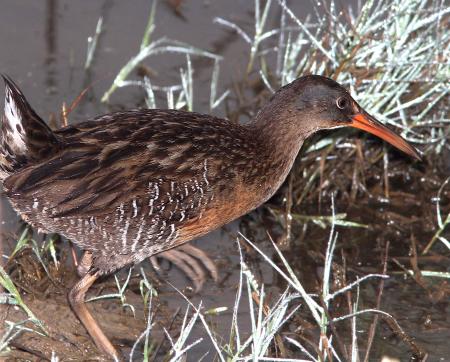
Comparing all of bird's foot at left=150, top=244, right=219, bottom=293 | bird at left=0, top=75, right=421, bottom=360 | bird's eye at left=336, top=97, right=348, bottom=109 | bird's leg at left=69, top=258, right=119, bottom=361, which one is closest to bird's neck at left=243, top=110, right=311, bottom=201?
bird at left=0, top=75, right=421, bottom=360

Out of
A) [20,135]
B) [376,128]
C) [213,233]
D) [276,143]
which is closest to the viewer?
[20,135]

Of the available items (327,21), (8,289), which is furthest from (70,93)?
(8,289)

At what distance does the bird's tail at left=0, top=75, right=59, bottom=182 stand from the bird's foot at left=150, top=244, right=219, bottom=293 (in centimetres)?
102

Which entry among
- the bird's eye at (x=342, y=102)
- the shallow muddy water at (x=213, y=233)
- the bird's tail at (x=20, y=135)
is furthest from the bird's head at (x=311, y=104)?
→ the bird's tail at (x=20, y=135)

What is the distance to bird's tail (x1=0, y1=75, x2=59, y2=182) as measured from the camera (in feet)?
15.3

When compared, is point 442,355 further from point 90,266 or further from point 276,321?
point 90,266

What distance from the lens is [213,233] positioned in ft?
19.6

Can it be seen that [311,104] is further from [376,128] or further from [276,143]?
[376,128]

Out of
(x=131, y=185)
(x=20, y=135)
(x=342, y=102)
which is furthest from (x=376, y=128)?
(x=20, y=135)

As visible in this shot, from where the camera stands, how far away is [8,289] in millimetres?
4613

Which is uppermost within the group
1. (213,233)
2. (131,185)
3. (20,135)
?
(20,135)

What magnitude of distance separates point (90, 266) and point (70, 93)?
2.03m

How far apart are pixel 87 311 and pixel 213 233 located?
113cm

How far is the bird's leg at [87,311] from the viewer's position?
4891mm
